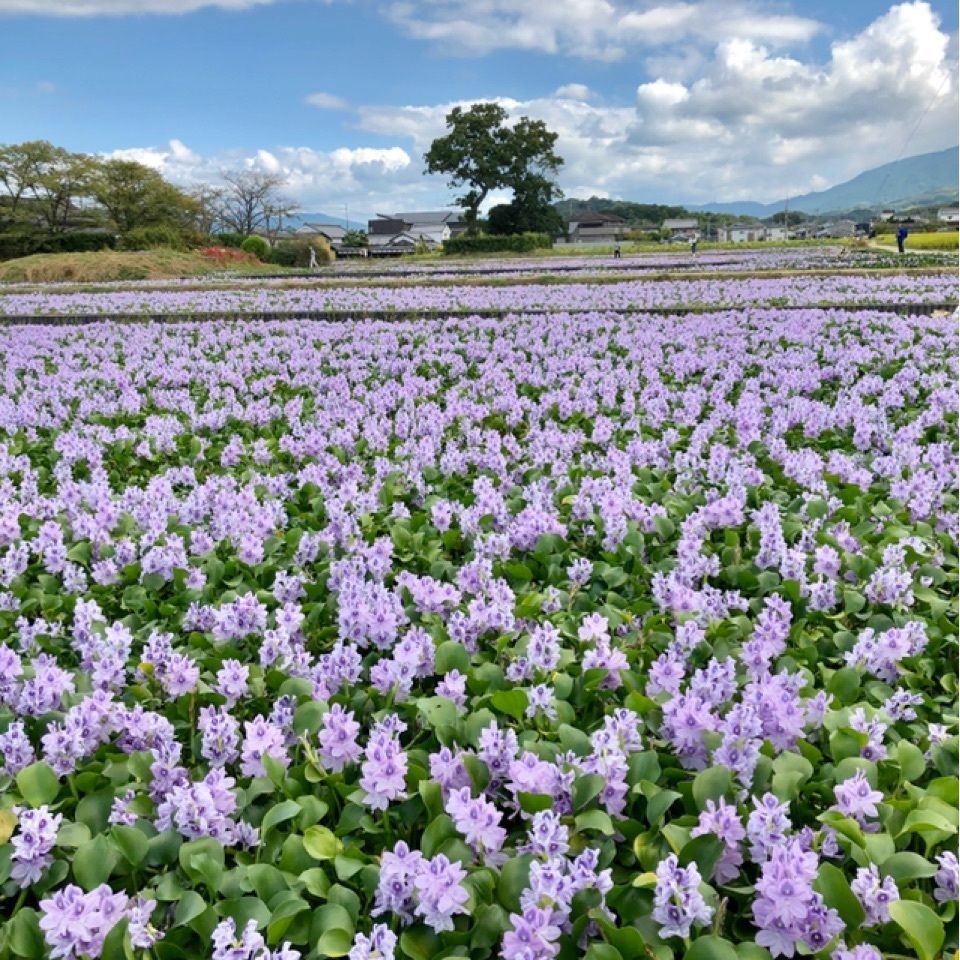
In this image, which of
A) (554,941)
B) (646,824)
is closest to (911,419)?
(646,824)

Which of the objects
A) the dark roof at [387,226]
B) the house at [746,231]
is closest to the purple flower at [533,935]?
the dark roof at [387,226]

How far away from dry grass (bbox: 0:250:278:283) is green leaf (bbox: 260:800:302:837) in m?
33.4

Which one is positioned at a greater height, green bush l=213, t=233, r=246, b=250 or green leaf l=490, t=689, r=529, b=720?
green bush l=213, t=233, r=246, b=250

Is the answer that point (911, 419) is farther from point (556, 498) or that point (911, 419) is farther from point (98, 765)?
point (98, 765)

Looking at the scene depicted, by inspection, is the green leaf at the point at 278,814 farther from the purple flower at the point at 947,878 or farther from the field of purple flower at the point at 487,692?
the purple flower at the point at 947,878

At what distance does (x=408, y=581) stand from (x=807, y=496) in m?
2.17

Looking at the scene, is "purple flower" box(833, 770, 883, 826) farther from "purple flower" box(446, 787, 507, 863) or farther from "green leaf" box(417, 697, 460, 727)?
"green leaf" box(417, 697, 460, 727)

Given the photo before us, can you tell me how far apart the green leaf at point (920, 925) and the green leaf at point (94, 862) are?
1.58 m

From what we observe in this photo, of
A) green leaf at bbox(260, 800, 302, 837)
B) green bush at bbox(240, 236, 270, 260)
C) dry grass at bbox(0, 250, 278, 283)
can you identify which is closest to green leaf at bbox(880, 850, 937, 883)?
green leaf at bbox(260, 800, 302, 837)

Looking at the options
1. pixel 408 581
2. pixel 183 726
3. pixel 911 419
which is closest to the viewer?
pixel 183 726

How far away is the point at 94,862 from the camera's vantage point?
5.81 feet

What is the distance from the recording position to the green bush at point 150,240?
152ft

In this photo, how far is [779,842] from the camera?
1.65 metres

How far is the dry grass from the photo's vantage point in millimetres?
32781
